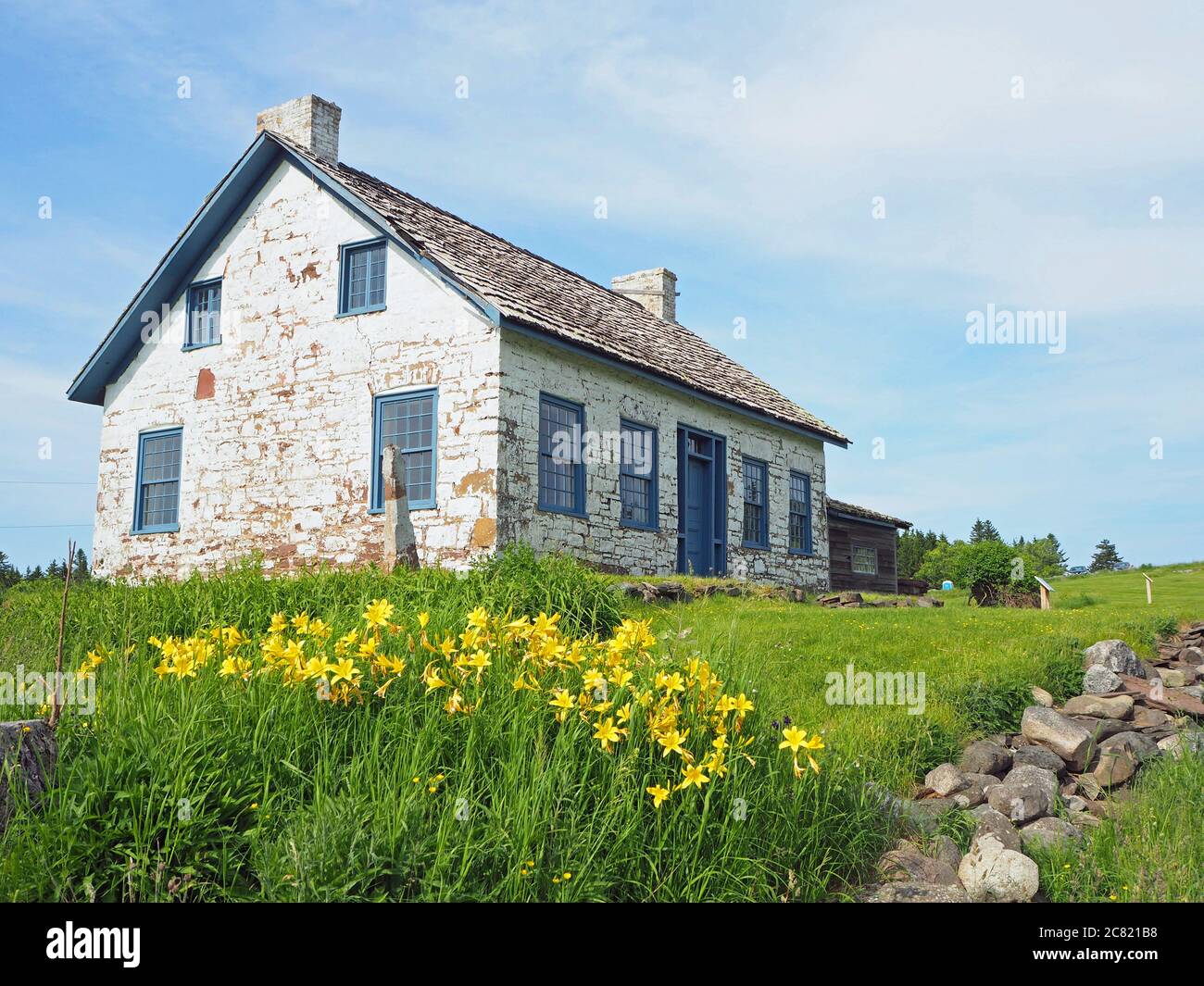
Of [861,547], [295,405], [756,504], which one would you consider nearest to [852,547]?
[861,547]

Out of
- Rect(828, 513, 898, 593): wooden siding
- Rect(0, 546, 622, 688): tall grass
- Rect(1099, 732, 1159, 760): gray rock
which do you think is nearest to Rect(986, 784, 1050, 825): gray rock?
Rect(1099, 732, 1159, 760): gray rock

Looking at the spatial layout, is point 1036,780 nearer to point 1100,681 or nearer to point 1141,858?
point 1141,858

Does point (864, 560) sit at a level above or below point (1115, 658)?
above

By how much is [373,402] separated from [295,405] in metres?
1.83

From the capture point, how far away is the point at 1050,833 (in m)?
6.75

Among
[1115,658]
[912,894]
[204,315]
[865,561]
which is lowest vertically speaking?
[912,894]

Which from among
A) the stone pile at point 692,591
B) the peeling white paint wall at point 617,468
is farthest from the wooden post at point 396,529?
the stone pile at point 692,591

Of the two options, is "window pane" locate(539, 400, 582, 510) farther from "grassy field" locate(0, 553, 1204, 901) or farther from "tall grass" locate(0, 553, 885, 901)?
"tall grass" locate(0, 553, 885, 901)

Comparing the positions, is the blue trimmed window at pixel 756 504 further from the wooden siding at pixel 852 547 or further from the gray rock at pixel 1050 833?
the gray rock at pixel 1050 833

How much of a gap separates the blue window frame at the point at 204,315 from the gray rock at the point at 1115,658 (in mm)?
15207

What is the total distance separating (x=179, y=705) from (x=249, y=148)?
48.9 ft

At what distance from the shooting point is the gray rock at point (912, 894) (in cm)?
556
